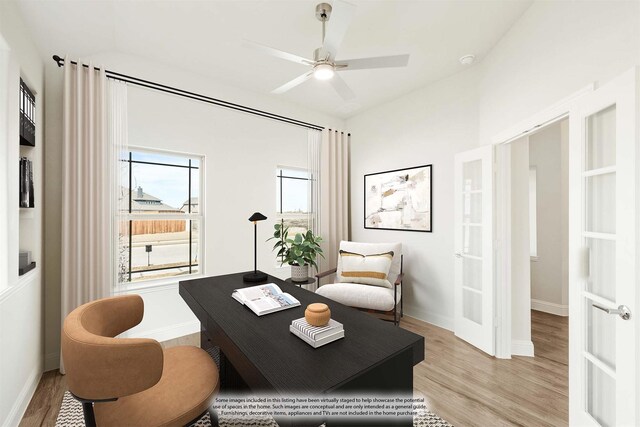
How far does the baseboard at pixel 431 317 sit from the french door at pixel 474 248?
7.8 inches

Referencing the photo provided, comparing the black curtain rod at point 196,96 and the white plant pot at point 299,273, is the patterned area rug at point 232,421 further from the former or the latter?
the black curtain rod at point 196,96

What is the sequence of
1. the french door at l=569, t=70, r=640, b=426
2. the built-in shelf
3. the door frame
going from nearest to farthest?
the french door at l=569, t=70, r=640, b=426 < the built-in shelf < the door frame

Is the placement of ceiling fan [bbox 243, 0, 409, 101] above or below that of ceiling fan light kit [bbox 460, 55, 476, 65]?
below

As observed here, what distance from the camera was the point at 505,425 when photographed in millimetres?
1725

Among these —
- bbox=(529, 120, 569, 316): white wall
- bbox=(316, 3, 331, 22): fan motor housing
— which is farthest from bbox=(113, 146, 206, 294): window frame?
bbox=(529, 120, 569, 316): white wall

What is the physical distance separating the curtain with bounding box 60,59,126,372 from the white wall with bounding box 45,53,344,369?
18cm

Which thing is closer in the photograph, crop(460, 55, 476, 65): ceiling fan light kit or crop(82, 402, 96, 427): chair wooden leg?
crop(82, 402, 96, 427): chair wooden leg

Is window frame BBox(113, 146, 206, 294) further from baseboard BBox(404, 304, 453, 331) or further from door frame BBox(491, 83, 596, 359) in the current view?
door frame BBox(491, 83, 596, 359)

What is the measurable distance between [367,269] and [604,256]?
2.11 meters

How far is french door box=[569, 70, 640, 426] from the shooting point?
1172mm

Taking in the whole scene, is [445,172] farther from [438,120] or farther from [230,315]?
[230,315]

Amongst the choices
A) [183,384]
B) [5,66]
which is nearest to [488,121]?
[183,384]

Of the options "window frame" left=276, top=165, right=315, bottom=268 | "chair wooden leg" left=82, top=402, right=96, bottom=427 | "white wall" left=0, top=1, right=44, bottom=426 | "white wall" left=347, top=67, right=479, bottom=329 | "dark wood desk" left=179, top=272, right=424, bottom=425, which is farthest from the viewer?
"window frame" left=276, top=165, right=315, bottom=268

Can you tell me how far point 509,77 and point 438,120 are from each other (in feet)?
3.10
